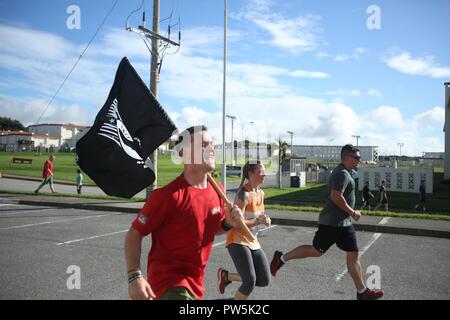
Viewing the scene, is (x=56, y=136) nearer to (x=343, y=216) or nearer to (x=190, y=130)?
(x=343, y=216)

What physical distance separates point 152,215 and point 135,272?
388 mm

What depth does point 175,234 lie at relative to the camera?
2676 millimetres

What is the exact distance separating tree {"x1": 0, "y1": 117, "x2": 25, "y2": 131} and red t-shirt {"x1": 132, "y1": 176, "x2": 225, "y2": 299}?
6427 inches

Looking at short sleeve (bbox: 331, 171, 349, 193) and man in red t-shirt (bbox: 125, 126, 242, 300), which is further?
short sleeve (bbox: 331, 171, 349, 193)

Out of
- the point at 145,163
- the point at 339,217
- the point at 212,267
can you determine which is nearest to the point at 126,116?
the point at 145,163

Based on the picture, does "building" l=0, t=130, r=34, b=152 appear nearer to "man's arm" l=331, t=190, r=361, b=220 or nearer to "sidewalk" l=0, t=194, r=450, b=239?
"sidewalk" l=0, t=194, r=450, b=239

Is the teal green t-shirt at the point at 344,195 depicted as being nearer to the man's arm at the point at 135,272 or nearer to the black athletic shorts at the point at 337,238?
the black athletic shorts at the point at 337,238

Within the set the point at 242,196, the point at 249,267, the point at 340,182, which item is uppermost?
the point at 340,182

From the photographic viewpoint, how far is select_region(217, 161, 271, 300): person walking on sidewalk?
426cm

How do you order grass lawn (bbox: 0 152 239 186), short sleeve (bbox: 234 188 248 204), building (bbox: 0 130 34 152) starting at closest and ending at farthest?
short sleeve (bbox: 234 188 248 204), grass lawn (bbox: 0 152 239 186), building (bbox: 0 130 34 152)

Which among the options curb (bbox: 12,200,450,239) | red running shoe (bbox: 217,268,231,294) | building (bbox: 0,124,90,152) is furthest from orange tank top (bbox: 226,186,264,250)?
building (bbox: 0,124,90,152)

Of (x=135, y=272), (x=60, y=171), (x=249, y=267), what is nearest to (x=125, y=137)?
(x=135, y=272)

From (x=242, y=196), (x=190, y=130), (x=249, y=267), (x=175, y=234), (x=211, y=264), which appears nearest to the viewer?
(x=175, y=234)

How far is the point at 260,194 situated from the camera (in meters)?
5.01
